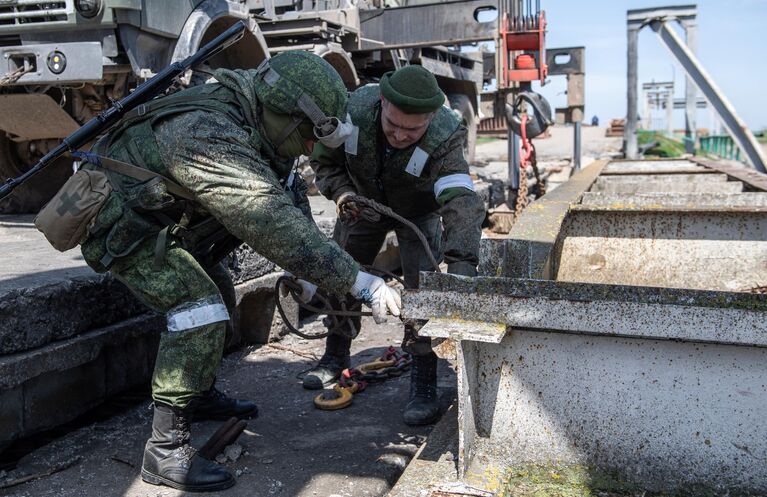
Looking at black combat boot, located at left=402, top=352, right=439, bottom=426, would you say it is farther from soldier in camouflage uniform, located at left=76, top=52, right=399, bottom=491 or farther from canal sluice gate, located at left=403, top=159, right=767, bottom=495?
canal sluice gate, located at left=403, top=159, right=767, bottom=495

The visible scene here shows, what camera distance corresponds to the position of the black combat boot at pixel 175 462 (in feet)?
8.59

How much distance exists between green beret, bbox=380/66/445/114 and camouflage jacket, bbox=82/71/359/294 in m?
0.56

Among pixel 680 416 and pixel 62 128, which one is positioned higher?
pixel 62 128

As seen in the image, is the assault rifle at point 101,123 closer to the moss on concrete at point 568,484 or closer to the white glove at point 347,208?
the white glove at point 347,208

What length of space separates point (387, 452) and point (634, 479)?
1.13 m

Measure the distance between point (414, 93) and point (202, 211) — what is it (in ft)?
3.05

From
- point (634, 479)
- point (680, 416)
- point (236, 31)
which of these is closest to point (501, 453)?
point (634, 479)

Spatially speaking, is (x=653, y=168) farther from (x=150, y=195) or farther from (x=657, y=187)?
(x=150, y=195)

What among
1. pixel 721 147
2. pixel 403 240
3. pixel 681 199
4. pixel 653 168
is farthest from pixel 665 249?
pixel 721 147

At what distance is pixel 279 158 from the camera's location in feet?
9.32

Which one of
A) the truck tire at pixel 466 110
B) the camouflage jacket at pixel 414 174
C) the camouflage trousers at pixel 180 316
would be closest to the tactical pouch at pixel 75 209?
the camouflage trousers at pixel 180 316

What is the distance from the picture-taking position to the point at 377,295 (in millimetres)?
2508

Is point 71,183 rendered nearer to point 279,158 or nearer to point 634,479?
point 279,158

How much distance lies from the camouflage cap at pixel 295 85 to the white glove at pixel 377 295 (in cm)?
63
